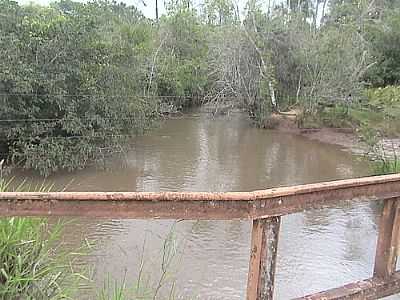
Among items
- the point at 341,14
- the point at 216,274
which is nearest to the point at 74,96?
the point at 216,274

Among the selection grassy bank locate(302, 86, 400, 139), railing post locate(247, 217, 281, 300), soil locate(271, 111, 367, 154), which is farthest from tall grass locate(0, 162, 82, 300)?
grassy bank locate(302, 86, 400, 139)

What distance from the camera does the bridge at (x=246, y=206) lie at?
1368 mm

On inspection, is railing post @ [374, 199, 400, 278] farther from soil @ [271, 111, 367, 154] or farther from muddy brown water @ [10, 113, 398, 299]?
soil @ [271, 111, 367, 154]

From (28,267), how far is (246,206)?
1053mm

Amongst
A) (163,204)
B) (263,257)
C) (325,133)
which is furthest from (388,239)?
(325,133)

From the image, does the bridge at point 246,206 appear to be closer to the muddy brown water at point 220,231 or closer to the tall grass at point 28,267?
the tall grass at point 28,267

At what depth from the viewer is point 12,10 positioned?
8.67 m

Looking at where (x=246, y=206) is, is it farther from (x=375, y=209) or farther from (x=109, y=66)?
(x=109, y=66)

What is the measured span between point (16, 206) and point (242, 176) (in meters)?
8.27

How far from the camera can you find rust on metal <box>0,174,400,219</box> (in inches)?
53.8

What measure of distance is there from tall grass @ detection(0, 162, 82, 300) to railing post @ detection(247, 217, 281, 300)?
0.78m

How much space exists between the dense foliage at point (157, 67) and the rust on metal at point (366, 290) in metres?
7.25

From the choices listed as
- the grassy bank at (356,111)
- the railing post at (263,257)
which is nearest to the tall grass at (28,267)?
the railing post at (263,257)

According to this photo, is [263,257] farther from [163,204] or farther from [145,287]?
[145,287]
